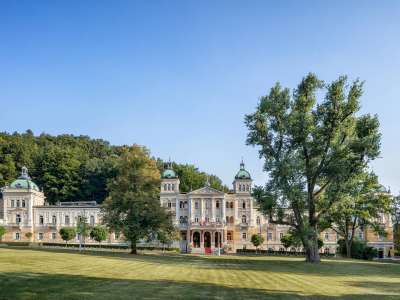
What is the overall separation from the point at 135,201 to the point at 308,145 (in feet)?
61.9

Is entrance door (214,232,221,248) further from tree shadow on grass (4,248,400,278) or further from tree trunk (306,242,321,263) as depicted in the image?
tree trunk (306,242,321,263)

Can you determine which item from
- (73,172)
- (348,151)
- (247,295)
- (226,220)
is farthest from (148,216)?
(73,172)

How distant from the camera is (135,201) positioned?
167 feet

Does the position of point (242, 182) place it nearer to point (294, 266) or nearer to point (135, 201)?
point (135, 201)

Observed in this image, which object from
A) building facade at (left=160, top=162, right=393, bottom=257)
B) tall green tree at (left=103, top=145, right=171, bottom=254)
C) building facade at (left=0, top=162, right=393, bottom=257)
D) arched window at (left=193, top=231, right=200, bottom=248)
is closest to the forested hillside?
building facade at (left=0, top=162, right=393, bottom=257)

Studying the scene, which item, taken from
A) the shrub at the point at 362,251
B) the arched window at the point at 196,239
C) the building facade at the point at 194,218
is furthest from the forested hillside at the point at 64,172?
the shrub at the point at 362,251

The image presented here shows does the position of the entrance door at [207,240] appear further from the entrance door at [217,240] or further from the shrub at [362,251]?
the shrub at [362,251]

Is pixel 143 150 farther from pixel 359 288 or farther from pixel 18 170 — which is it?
pixel 18 170

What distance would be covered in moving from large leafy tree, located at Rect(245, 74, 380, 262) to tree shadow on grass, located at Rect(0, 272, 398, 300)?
23000 millimetres

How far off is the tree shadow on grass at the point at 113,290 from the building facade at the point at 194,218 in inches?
2718

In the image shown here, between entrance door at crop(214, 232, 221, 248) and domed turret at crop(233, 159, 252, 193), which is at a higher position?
domed turret at crop(233, 159, 252, 193)

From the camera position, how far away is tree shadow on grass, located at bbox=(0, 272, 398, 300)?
1516 cm

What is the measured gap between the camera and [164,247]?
78.8 m

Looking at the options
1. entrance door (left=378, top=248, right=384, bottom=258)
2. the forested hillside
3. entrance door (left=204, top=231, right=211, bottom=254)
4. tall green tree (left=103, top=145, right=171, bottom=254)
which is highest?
the forested hillside
